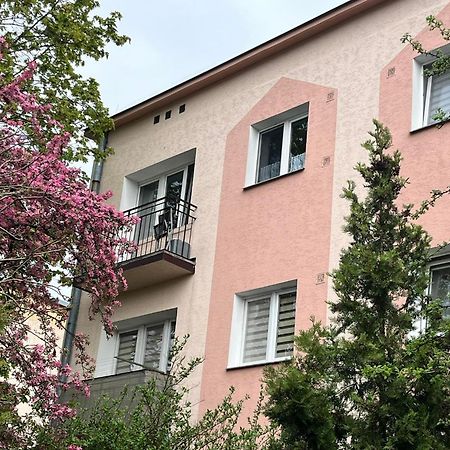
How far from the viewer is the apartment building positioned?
14203 millimetres

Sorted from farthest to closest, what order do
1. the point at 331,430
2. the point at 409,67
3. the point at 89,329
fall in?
the point at 89,329 → the point at 409,67 → the point at 331,430

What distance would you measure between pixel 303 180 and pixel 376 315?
20.7ft

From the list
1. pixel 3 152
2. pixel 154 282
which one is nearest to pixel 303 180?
pixel 154 282

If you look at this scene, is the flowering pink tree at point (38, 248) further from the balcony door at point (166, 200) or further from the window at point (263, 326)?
the balcony door at point (166, 200)

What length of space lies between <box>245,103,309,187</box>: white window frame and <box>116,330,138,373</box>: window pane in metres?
3.85

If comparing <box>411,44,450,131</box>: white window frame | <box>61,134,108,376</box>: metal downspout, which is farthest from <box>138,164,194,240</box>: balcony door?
<box>411,44,450,131</box>: white window frame

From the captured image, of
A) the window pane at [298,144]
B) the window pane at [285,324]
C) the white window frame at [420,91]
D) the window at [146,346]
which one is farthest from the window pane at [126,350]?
the white window frame at [420,91]

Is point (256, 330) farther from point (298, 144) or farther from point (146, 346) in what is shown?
point (298, 144)

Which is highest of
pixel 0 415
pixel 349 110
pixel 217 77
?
pixel 217 77

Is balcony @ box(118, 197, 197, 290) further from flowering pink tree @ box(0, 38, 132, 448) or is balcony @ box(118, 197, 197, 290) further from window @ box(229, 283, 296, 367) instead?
flowering pink tree @ box(0, 38, 132, 448)

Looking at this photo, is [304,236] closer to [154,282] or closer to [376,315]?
[154,282]

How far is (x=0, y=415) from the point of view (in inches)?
380

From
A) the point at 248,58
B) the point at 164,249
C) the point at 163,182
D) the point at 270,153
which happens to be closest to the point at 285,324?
the point at 164,249

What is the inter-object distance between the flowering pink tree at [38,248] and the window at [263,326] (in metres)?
2.63
